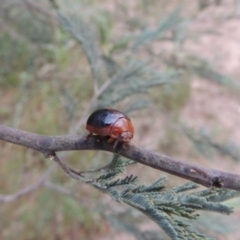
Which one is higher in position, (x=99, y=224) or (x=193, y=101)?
(x=193, y=101)

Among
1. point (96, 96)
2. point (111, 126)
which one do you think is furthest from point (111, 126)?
point (96, 96)

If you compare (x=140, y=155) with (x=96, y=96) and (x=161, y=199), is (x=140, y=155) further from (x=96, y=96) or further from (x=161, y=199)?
(x=96, y=96)

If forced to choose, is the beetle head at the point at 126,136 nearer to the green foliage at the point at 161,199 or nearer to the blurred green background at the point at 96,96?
the green foliage at the point at 161,199

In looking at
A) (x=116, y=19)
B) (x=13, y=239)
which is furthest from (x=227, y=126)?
(x=13, y=239)

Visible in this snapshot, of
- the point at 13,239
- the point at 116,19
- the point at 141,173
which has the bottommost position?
the point at 13,239

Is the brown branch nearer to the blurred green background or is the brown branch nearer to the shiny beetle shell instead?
the shiny beetle shell

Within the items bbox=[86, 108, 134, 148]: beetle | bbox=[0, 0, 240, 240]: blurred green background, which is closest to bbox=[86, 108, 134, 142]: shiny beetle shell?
bbox=[86, 108, 134, 148]: beetle

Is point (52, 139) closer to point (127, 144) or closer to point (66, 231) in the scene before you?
point (127, 144)

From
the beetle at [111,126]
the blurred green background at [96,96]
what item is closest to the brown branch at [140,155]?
the beetle at [111,126]
